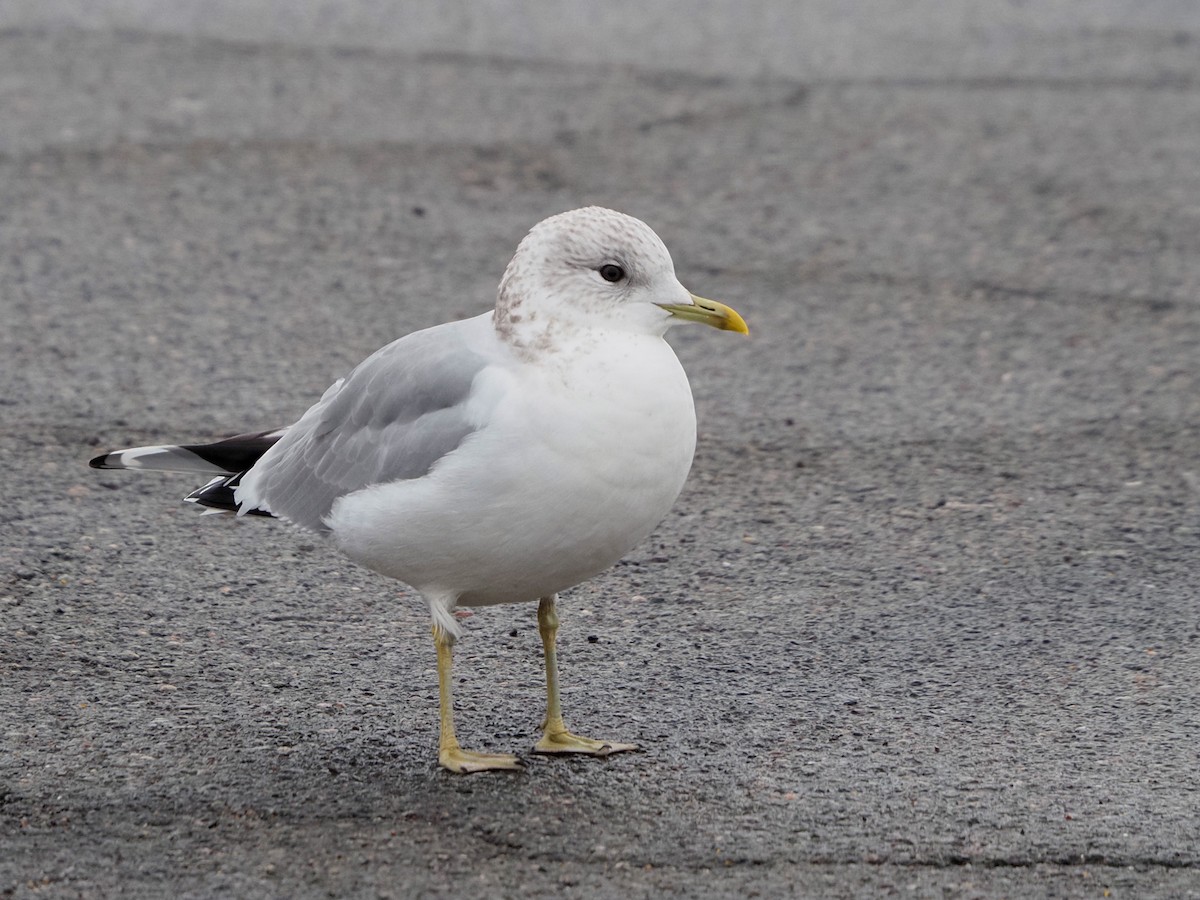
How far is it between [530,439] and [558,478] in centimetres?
11

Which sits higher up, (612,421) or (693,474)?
(612,421)

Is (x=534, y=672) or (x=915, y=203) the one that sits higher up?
(x=915, y=203)

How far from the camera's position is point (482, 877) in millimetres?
3521

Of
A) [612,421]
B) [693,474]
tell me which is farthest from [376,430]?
[693,474]

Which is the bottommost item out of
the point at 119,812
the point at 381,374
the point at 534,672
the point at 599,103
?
the point at 119,812

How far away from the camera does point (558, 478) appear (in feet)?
11.9

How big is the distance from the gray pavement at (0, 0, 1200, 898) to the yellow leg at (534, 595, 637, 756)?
3.1 inches

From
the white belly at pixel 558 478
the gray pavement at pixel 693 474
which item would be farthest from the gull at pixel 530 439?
the gray pavement at pixel 693 474

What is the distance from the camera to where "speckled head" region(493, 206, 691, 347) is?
380 centimetres

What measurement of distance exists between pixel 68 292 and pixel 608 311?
14.2ft

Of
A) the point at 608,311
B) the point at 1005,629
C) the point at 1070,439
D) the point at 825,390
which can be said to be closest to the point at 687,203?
the point at 825,390

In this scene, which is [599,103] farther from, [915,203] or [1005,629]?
[1005,629]

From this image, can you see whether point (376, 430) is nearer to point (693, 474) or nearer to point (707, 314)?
point (707, 314)

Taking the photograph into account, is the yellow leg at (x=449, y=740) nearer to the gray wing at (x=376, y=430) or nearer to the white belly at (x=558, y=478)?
the white belly at (x=558, y=478)
